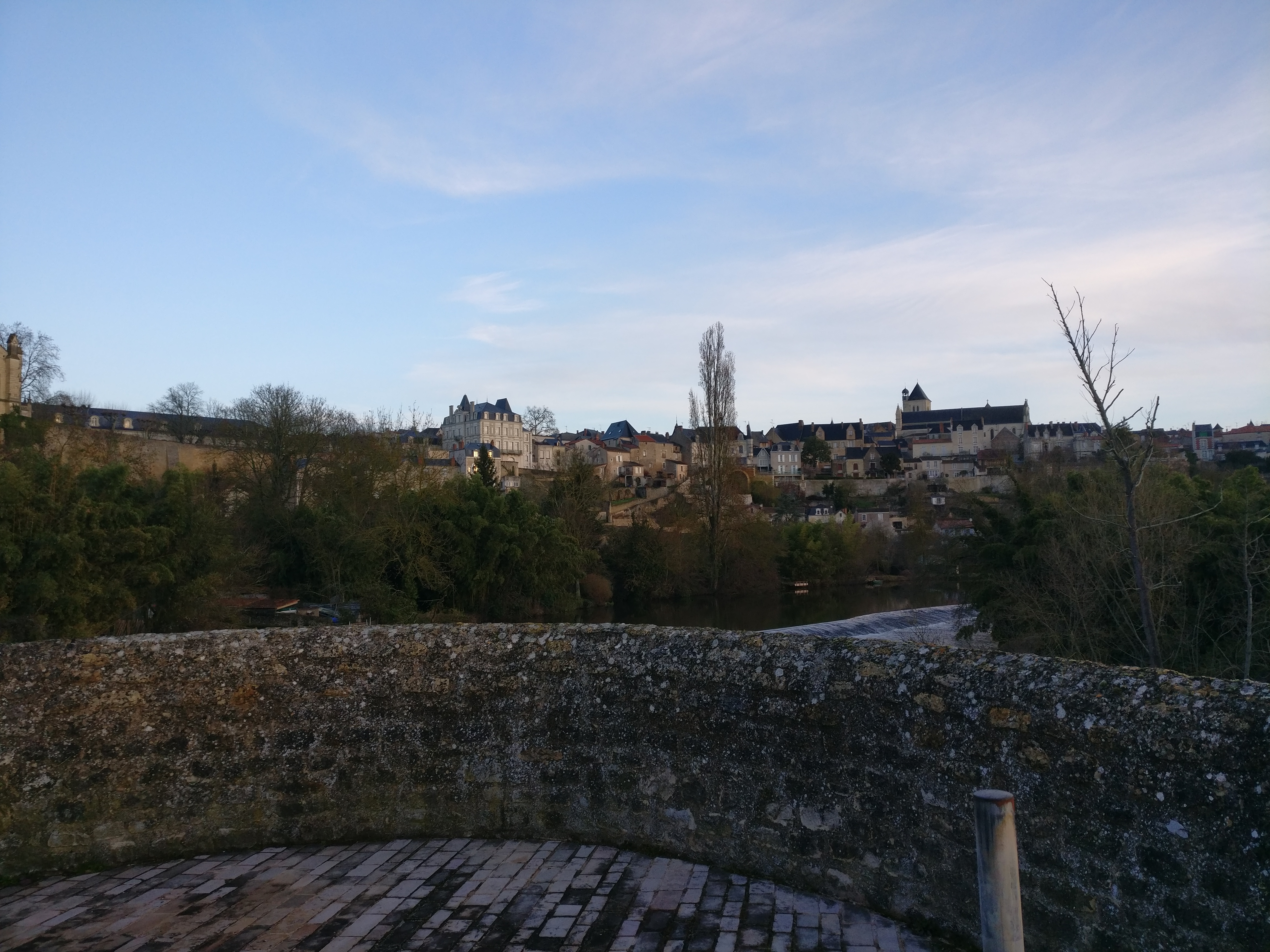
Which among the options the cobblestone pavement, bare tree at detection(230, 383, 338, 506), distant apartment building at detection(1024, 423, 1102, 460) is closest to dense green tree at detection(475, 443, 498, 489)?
bare tree at detection(230, 383, 338, 506)

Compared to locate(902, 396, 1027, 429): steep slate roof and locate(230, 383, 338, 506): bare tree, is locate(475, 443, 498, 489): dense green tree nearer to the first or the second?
locate(230, 383, 338, 506): bare tree

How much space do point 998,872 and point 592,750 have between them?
2.98m

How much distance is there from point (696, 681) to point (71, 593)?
56.5 feet

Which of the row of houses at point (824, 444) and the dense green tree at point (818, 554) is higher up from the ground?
the row of houses at point (824, 444)

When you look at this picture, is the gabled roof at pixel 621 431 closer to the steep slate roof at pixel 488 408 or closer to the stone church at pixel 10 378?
the steep slate roof at pixel 488 408

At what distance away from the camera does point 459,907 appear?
14.3 ft

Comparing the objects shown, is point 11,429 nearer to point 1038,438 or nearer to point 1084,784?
point 1084,784

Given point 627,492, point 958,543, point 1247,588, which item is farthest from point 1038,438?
point 1247,588

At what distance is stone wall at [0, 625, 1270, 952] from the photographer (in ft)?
12.6

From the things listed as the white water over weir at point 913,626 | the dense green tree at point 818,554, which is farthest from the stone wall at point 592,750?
the dense green tree at point 818,554

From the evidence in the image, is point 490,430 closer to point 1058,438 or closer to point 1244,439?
point 1058,438

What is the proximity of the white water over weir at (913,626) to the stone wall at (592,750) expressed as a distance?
19149 millimetres

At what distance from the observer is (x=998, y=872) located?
255 cm

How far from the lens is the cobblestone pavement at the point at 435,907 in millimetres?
3994
